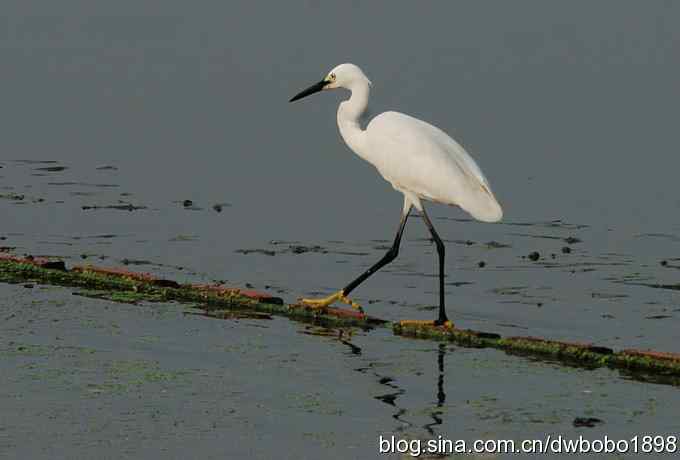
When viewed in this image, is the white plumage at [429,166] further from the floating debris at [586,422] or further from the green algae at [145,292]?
the floating debris at [586,422]

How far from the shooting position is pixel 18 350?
9008mm

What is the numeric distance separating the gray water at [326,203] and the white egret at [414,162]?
0.63 meters

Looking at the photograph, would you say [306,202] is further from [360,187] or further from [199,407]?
[199,407]

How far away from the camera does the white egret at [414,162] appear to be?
10805 millimetres

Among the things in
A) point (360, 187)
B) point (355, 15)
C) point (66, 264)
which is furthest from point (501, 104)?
point (66, 264)

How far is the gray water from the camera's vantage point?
26.6 feet

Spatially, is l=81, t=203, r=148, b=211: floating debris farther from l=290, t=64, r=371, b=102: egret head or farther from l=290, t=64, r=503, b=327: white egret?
l=290, t=64, r=503, b=327: white egret

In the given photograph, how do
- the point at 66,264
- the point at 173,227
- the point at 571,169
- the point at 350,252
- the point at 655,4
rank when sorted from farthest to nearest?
the point at 655,4 → the point at 571,169 → the point at 173,227 → the point at 350,252 → the point at 66,264

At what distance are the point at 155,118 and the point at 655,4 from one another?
15.7 m

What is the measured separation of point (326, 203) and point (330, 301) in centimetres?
599

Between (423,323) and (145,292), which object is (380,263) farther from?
(145,292)

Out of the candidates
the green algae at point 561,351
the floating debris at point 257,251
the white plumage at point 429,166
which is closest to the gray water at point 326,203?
the floating debris at point 257,251

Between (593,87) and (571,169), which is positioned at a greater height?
(593,87)

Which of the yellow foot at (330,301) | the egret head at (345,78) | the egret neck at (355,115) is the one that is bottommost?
→ the yellow foot at (330,301)
